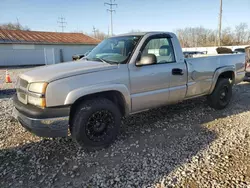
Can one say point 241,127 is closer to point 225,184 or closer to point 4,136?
point 225,184

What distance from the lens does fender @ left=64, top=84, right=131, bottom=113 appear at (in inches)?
120

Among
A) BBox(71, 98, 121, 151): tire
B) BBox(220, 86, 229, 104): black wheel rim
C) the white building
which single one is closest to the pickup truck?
BBox(71, 98, 121, 151): tire

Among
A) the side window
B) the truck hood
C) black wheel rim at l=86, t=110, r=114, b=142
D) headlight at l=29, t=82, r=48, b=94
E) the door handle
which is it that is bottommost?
black wheel rim at l=86, t=110, r=114, b=142

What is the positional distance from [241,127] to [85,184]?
3484mm

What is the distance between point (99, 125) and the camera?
354 centimetres

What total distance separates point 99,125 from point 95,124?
8 cm

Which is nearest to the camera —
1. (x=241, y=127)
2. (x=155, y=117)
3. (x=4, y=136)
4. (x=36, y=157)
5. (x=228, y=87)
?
(x=36, y=157)

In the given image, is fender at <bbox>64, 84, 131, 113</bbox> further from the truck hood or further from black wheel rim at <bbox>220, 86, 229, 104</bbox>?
black wheel rim at <bbox>220, 86, 229, 104</bbox>

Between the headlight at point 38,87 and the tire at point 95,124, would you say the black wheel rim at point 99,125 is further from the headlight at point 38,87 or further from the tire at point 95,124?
the headlight at point 38,87

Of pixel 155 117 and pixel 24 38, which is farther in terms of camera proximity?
pixel 24 38

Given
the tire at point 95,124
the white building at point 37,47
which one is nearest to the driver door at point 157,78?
the tire at point 95,124

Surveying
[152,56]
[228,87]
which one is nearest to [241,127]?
[228,87]

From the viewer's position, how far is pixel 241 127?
14.6 feet

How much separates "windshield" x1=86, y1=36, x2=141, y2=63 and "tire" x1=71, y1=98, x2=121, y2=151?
2.79 feet
